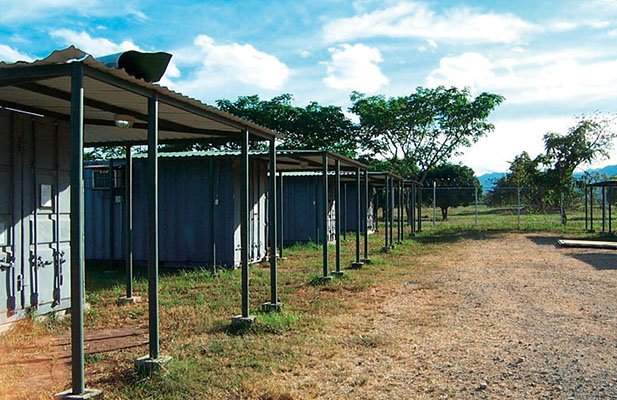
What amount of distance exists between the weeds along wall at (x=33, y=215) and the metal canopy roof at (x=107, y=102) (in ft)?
0.84

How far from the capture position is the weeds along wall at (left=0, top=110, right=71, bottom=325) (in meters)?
6.21

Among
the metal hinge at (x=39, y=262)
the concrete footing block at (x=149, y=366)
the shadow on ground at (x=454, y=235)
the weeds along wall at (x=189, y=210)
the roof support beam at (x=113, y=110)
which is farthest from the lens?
the shadow on ground at (x=454, y=235)

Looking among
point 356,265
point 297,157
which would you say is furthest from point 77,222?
point 356,265

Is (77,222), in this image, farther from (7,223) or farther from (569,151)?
(569,151)

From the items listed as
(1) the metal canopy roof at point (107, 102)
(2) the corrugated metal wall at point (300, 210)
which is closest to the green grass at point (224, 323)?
(1) the metal canopy roof at point (107, 102)

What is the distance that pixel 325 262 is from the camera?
984 cm

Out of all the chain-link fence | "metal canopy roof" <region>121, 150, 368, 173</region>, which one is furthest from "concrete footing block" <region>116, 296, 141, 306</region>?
the chain-link fence

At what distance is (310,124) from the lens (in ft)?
93.9

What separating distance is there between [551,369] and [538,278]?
5.91 m

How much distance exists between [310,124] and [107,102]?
23.5 metres

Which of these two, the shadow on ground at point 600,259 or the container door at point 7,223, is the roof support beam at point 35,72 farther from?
the shadow on ground at point 600,259

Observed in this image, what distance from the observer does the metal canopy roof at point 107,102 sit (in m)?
4.12

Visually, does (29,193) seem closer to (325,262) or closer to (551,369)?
(325,262)

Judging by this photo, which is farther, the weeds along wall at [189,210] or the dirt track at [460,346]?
the weeds along wall at [189,210]
